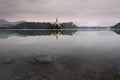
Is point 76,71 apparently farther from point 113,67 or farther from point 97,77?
point 113,67

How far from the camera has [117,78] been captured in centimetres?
1526

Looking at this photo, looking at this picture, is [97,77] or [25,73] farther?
[25,73]

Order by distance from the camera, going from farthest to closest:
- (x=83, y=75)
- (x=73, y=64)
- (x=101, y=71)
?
(x=73, y=64) → (x=101, y=71) → (x=83, y=75)

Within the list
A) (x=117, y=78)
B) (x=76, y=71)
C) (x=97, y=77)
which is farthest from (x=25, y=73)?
(x=117, y=78)

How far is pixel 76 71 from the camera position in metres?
17.9

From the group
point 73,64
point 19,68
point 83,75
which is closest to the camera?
point 83,75

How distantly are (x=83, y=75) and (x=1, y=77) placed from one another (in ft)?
24.4

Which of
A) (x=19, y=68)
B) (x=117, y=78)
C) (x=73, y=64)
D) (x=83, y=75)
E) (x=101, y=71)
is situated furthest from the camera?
(x=73, y=64)

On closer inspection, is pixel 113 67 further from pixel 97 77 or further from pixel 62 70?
pixel 62 70

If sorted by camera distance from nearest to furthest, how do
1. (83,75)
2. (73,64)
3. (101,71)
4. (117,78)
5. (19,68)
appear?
(117,78)
(83,75)
(101,71)
(19,68)
(73,64)

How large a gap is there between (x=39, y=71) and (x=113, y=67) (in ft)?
26.8

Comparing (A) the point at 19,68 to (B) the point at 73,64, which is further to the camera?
(B) the point at 73,64

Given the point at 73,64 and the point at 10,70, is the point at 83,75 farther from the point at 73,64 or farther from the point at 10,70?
the point at 10,70

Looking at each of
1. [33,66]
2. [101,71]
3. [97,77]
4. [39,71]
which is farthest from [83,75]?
[33,66]
